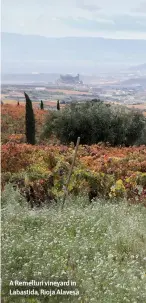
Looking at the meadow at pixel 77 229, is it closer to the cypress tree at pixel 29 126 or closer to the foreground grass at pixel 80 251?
the foreground grass at pixel 80 251

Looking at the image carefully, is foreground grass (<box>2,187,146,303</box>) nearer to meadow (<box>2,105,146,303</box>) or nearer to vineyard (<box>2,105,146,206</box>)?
meadow (<box>2,105,146,303</box>)

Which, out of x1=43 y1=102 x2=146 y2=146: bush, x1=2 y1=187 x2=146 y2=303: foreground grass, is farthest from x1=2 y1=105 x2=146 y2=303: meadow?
x1=43 y1=102 x2=146 y2=146: bush

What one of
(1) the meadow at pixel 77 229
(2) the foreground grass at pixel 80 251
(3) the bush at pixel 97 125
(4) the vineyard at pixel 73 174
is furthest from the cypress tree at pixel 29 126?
(2) the foreground grass at pixel 80 251

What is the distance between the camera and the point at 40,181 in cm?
922

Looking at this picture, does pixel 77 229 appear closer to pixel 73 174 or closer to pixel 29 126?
pixel 73 174

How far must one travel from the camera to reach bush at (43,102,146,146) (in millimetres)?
19422

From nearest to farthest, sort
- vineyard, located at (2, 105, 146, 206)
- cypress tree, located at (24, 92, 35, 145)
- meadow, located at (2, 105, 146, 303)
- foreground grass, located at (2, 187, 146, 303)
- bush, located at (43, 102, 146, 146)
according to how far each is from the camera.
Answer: foreground grass, located at (2, 187, 146, 303)
meadow, located at (2, 105, 146, 303)
vineyard, located at (2, 105, 146, 206)
cypress tree, located at (24, 92, 35, 145)
bush, located at (43, 102, 146, 146)

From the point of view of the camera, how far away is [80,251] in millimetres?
5523

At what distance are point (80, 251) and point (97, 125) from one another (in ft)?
46.3

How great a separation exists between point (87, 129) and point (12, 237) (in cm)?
1401

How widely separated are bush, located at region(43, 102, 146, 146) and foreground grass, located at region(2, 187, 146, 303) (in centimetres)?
1210

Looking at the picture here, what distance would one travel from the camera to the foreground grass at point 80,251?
4.64 m

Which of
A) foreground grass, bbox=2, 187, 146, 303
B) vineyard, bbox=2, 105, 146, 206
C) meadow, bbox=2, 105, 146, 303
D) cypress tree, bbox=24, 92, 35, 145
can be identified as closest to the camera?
foreground grass, bbox=2, 187, 146, 303

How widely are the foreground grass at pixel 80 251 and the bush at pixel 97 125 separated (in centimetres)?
1210
